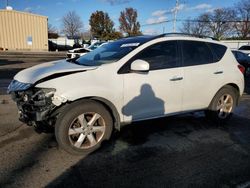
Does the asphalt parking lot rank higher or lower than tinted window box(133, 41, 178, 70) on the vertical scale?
lower

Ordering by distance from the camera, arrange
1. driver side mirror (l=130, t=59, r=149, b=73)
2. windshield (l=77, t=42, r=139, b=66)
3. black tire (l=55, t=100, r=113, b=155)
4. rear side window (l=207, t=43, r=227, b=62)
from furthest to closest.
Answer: rear side window (l=207, t=43, r=227, b=62), windshield (l=77, t=42, r=139, b=66), driver side mirror (l=130, t=59, r=149, b=73), black tire (l=55, t=100, r=113, b=155)

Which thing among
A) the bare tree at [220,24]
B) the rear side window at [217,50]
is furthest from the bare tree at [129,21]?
the rear side window at [217,50]

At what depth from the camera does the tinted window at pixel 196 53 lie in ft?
14.9

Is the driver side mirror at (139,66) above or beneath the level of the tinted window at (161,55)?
beneath

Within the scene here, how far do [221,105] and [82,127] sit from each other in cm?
311

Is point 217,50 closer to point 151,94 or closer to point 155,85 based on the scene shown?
point 155,85

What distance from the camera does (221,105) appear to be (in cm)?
523

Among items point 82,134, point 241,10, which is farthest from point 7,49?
point 241,10

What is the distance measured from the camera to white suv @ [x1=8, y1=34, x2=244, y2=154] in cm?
346

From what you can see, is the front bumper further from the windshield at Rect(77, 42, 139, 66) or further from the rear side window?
the rear side window

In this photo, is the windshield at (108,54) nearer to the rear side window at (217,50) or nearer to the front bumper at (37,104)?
the front bumper at (37,104)

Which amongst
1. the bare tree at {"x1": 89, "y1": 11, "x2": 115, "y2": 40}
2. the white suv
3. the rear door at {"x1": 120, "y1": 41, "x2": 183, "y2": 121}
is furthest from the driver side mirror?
the bare tree at {"x1": 89, "y1": 11, "x2": 115, "y2": 40}

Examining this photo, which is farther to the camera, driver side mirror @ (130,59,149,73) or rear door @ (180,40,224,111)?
rear door @ (180,40,224,111)

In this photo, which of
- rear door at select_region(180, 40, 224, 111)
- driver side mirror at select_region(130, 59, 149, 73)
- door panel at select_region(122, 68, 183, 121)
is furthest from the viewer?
rear door at select_region(180, 40, 224, 111)
